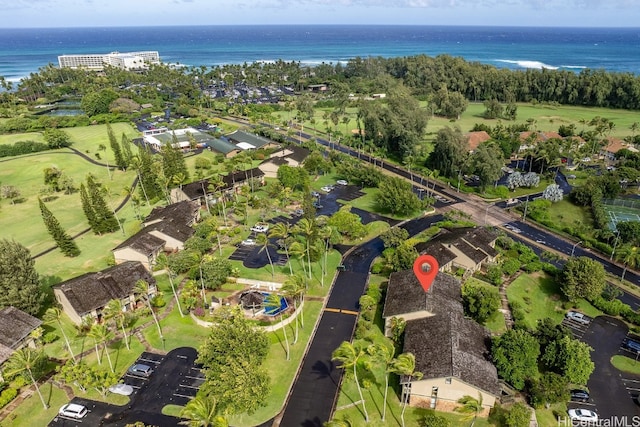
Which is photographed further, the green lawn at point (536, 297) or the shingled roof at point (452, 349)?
the green lawn at point (536, 297)

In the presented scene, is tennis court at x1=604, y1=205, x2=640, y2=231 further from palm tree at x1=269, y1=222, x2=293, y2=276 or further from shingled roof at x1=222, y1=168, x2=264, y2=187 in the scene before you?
shingled roof at x1=222, y1=168, x2=264, y2=187

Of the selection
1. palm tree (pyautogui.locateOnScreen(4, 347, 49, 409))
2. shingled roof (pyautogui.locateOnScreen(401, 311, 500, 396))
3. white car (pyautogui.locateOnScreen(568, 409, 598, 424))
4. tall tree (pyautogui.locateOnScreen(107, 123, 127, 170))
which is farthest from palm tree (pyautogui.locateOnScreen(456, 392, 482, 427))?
tall tree (pyautogui.locateOnScreen(107, 123, 127, 170))

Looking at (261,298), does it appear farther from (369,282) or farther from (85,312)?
(85,312)

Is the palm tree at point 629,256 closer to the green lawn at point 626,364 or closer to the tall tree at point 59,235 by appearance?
the green lawn at point 626,364

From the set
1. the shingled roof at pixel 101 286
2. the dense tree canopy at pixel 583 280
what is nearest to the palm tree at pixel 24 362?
the shingled roof at pixel 101 286

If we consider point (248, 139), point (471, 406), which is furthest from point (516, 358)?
point (248, 139)
